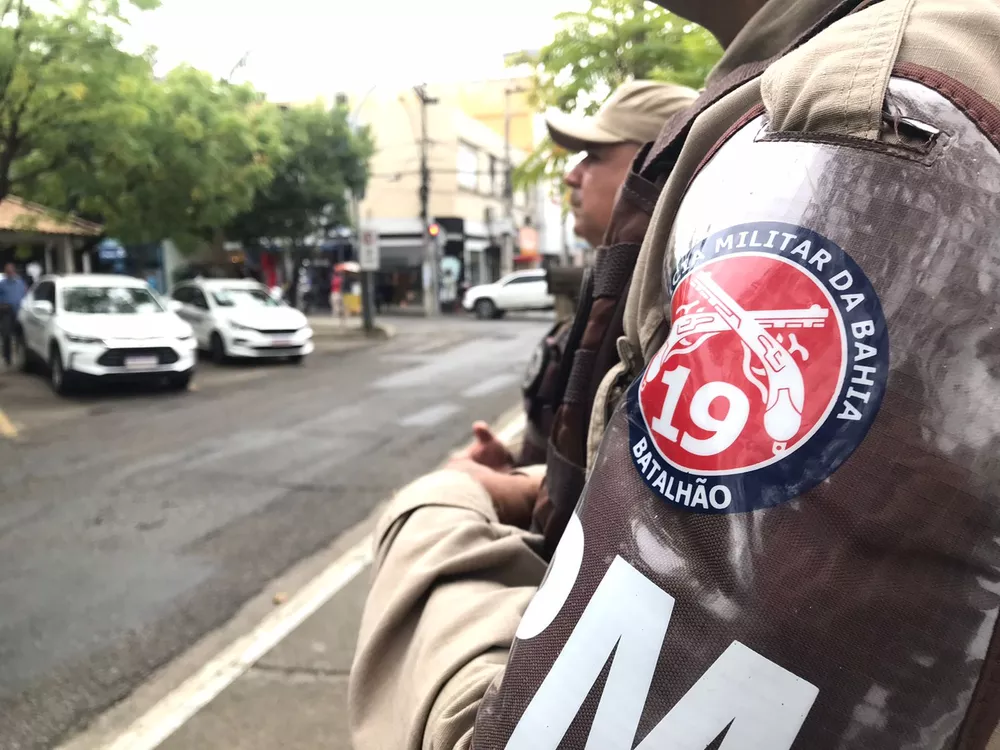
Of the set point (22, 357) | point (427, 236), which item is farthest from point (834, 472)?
point (427, 236)

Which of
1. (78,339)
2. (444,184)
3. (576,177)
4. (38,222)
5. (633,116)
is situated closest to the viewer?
A: (633,116)

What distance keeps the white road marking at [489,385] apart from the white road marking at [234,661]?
6.29 metres

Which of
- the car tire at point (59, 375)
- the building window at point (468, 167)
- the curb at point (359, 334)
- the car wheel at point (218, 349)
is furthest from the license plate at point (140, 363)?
the building window at point (468, 167)

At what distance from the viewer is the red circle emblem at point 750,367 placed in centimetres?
54

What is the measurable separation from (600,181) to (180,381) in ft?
37.0

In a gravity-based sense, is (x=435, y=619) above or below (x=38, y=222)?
below

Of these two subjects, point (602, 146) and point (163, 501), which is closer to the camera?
point (602, 146)

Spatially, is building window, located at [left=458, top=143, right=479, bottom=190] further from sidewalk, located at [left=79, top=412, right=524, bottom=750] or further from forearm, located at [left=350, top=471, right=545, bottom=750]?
forearm, located at [left=350, top=471, right=545, bottom=750]

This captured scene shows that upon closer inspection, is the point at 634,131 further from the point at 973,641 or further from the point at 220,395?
the point at 220,395

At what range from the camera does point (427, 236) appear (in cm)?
2888

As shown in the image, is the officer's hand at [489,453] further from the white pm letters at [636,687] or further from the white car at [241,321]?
the white car at [241,321]

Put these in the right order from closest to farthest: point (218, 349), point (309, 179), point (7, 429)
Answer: point (7, 429)
point (218, 349)
point (309, 179)

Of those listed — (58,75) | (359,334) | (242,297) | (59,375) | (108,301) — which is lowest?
(359,334)

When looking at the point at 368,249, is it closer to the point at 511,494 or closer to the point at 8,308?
the point at 8,308
